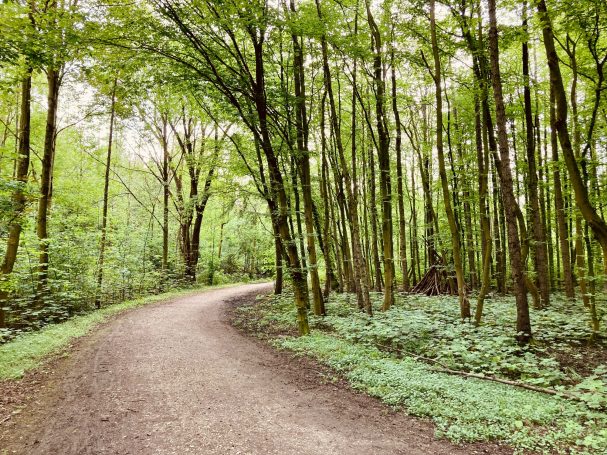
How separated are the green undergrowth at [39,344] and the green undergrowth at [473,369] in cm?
505

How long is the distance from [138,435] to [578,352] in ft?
26.3

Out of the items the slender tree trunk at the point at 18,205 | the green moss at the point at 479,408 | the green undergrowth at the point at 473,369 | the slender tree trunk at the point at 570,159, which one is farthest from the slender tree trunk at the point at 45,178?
the slender tree trunk at the point at 570,159

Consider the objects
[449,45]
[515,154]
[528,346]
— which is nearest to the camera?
[528,346]

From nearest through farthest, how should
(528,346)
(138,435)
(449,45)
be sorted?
(138,435), (528,346), (449,45)

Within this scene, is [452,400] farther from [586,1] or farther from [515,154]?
[515,154]

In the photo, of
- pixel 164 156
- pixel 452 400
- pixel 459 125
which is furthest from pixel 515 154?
pixel 164 156

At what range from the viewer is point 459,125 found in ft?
52.4

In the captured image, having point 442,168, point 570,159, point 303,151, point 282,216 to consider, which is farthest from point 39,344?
point 570,159

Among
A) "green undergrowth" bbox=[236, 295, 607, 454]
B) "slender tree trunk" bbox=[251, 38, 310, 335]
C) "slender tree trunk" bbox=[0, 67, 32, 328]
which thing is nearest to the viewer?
"green undergrowth" bbox=[236, 295, 607, 454]

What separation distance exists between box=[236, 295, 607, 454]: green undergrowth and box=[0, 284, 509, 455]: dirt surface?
374 mm

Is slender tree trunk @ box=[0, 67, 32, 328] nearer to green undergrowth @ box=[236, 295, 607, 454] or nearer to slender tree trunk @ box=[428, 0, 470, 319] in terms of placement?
green undergrowth @ box=[236, 295, 607, 454]

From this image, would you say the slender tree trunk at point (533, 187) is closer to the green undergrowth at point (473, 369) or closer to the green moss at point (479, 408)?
the green undergrowth at point (473, 369)

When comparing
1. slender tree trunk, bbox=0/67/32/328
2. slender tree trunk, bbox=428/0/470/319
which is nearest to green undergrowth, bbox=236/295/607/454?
slender tree trunk, bbox=428/0/470/319

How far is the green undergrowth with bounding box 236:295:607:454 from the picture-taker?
4.02 m
